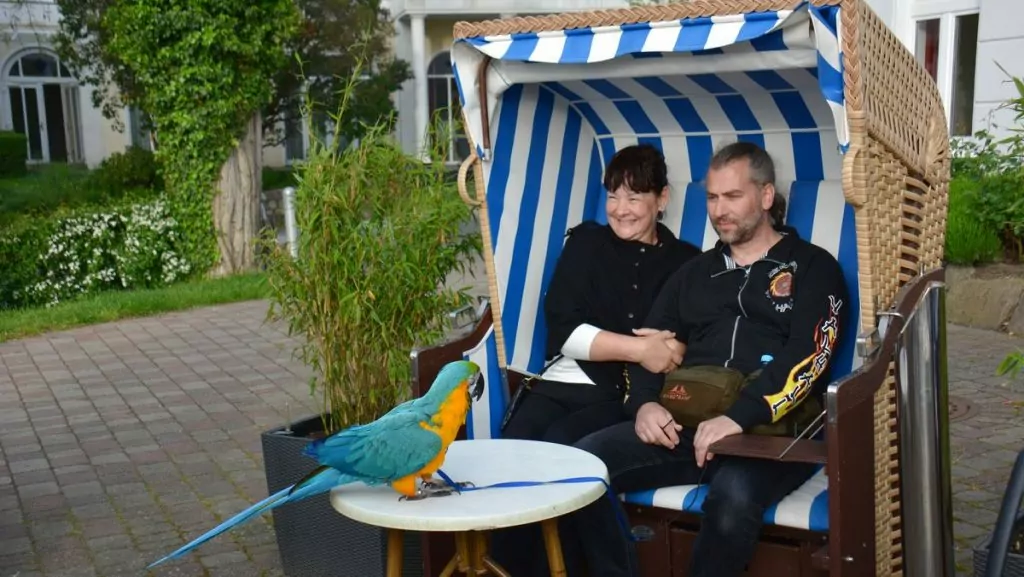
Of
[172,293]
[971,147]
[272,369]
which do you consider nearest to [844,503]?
[272,369]

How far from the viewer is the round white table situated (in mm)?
2541

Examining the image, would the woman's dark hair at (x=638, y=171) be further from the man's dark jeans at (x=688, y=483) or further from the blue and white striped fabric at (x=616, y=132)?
the man's dark jeans at (x=688, y=483)

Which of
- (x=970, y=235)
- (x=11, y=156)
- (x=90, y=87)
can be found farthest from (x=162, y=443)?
(x=90, y=87)

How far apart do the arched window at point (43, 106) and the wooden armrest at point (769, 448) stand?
90.5 ft

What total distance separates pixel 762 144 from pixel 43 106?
91.9 ft

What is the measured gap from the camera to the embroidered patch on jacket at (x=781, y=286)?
3.33 m

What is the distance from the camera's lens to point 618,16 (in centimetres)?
324

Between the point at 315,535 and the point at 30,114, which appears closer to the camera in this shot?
the point at 315,535

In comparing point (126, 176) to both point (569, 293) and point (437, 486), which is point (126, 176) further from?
point (437, 486)

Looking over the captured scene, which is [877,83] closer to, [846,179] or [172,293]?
[846,179]

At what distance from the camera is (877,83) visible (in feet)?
9.73

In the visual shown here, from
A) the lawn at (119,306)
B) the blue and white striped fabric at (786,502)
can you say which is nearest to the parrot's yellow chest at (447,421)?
the blue and white striped fabric at (786,502)

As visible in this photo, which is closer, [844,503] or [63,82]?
[844,503]

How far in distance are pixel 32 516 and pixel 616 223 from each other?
9.66ft
